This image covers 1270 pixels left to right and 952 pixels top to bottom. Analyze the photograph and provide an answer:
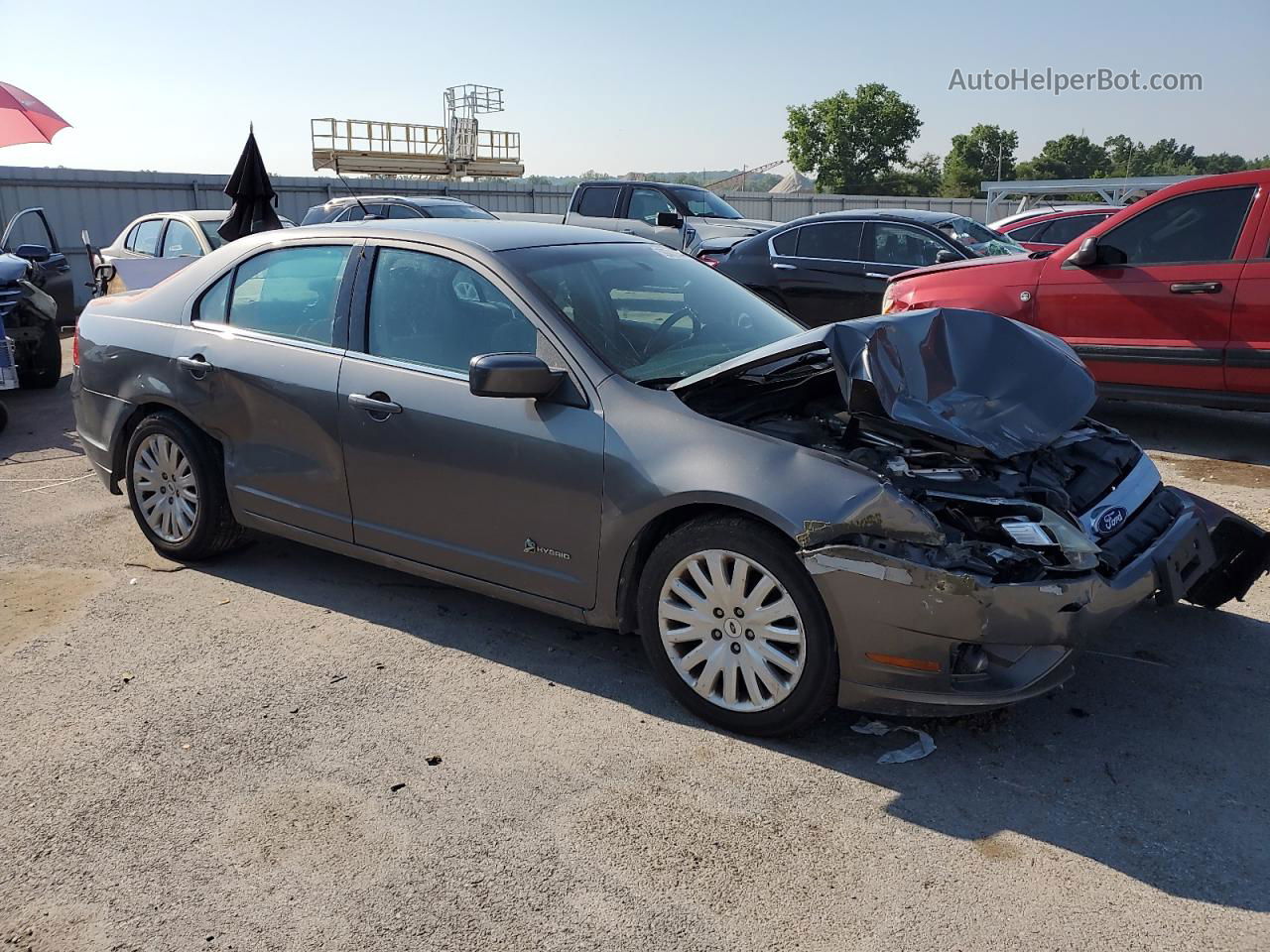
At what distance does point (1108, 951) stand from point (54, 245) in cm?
1262

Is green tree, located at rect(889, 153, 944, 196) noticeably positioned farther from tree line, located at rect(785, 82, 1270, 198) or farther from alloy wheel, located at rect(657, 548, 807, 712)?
alloy wheel, located at rect(657, 548, 807, 712)

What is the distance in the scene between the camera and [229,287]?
514 centimetres

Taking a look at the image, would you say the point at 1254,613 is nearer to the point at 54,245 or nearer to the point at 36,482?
the point at 36,482

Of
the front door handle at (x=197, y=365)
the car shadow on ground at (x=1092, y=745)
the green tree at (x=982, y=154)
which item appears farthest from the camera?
the green tree at (x=982, y=154)

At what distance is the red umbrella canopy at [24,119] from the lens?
9688 mm

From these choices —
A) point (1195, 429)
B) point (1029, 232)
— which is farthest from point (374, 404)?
point (1029, 232)

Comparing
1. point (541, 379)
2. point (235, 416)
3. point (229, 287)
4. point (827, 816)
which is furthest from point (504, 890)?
point (229, 287)

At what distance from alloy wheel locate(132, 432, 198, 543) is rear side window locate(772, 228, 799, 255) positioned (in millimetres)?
7524

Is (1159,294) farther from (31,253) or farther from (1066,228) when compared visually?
(31,253)

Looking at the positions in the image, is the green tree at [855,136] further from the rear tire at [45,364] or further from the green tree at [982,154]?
the rear tire at [45,364]

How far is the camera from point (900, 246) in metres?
10.7

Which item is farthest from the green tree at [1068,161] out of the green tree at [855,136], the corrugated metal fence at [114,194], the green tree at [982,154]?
the corrugated metal fence at [114,194]

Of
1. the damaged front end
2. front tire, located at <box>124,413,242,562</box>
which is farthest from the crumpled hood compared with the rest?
front tire, located at <box>124,413,242,562</box>

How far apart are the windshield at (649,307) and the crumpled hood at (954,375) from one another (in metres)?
0.37
